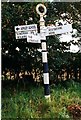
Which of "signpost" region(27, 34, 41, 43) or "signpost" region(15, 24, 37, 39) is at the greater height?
"signpost" region(15, 24, 37, 39)

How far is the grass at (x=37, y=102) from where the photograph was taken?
511 centimetres

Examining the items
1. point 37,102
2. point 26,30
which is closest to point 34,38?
point 26,30

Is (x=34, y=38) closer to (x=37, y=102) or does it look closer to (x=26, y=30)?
(x=26, y=30)

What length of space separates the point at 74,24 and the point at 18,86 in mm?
1901

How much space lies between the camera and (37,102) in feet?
18.6

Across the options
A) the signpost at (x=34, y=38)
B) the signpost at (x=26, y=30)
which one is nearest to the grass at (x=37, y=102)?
the signpost at (x=34, y=38)

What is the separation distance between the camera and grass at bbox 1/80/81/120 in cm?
511

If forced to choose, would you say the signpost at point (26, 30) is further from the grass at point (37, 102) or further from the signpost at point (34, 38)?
the grass at point (37, 102)

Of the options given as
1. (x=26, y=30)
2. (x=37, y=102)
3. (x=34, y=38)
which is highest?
(x=26, y=30)

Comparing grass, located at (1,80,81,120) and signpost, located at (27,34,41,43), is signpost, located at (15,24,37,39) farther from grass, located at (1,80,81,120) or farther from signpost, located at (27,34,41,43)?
grass, located at (1,80,81,120)

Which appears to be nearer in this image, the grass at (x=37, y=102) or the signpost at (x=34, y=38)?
the grass at (x=37, y=102)

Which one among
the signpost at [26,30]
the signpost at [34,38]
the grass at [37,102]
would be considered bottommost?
the grass at [37,102]

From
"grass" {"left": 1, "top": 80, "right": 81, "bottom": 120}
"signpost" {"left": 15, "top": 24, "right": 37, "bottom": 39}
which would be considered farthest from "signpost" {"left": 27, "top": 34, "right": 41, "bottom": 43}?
"grass" {"left": 1, "top": 80, "right": 81, "bottom": 120}

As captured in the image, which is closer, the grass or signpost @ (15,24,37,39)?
the grass
